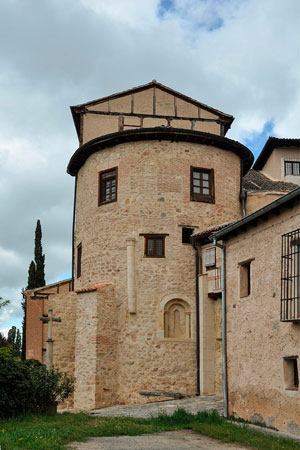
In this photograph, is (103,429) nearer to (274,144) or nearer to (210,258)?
(210,258)

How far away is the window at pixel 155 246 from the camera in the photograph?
951 inches

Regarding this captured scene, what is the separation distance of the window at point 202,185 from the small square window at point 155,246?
2312 mm

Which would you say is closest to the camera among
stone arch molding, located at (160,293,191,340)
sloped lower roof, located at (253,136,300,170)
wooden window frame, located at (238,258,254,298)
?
wooden window frame, located at (238,258,254,298)

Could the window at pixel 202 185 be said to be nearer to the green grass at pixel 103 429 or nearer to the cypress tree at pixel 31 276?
the green grass at pixel 103 429

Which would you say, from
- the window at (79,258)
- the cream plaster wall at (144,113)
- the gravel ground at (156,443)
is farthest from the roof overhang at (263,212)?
the cream plaster wall at (144,113)

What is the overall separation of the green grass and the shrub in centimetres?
62

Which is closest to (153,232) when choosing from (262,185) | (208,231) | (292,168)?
(208,231)

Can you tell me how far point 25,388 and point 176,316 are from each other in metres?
8.48

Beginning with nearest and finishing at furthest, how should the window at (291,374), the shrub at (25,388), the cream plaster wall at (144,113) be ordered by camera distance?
the window at (291,374) < the shrub at (25,388) < the cream plaster wall at (144,113)

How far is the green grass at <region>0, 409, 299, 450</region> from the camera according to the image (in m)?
12.0

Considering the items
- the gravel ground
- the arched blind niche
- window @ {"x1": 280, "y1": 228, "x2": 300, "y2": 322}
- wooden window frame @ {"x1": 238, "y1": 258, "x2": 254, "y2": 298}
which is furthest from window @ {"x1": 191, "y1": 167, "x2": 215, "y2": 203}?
the gravel ground

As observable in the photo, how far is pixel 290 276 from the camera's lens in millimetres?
14984

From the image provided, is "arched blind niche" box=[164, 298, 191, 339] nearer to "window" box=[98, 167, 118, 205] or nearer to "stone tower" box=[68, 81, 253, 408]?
"stone tower" box=[68, 81, 253, 408]

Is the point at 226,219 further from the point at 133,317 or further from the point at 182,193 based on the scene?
the point at 133,317
